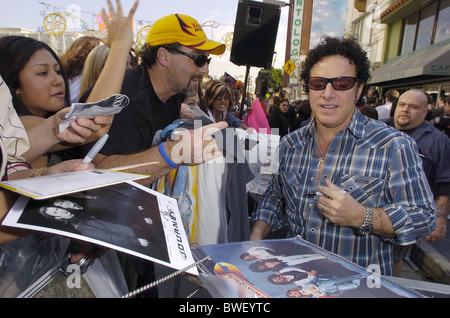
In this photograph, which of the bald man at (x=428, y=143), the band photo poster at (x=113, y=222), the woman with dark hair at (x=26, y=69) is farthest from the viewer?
the bald man at (x=428, y=143)

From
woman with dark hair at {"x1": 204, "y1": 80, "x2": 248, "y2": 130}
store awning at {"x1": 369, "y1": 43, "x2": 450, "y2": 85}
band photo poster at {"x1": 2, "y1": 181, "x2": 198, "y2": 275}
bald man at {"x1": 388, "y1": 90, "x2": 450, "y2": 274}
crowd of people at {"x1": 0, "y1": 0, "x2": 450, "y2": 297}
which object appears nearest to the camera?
band photo poster at {"x1": 2, "y1": 181, "x2": 198, "y2": 275}

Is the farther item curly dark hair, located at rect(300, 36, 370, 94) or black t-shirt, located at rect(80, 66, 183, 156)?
curly dark hair, located at rect(300, 36, 370, 94)

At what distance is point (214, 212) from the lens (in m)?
1.85

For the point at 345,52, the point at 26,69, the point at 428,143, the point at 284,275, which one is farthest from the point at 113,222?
the point at 428,143

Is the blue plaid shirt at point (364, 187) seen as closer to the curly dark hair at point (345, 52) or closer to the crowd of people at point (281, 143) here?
the crowd of people at point (281, 143)

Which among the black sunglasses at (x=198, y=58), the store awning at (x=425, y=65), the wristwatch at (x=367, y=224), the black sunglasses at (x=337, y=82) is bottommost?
the wristwatch at (x=367, y=224)

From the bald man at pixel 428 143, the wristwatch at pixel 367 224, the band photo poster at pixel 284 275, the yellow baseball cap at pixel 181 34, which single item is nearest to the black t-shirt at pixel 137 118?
the yellow baseball cap at pixel 181 34

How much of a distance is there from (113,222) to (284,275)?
1.60 feet

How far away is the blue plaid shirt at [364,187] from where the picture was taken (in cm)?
148

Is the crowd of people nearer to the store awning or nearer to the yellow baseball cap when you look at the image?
the yellow baseball cap

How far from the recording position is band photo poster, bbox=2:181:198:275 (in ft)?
2.16

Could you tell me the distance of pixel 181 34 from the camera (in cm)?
211

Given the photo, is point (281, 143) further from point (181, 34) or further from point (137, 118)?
Result: point (181, 34)

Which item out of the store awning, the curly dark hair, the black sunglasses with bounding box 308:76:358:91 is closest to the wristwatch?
the black sunglasses with bounding box 308:76:358:91
